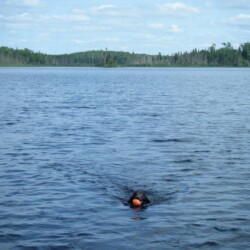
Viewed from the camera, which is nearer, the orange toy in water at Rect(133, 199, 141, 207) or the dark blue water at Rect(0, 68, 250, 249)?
the dark blue water at Rect(0, 68, 250, 249)

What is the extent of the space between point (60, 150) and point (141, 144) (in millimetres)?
4278

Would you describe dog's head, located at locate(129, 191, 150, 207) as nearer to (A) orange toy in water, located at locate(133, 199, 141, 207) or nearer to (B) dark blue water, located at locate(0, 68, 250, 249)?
(A) orange toy in water, located at locate(133, 199, 141, 207)

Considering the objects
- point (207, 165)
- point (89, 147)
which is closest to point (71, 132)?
point (89, 147)

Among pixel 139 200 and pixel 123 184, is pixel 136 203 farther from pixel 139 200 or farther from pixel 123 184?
pixel 123 184

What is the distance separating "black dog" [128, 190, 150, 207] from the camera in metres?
14.5

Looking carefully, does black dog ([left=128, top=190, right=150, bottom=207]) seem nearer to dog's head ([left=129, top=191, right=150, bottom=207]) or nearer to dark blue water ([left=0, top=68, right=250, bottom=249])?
dog's head ([left=129, top=191, right=150, bottom=207])

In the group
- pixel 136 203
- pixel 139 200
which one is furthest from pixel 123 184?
pixel 136 203

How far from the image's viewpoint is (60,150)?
77.9ft

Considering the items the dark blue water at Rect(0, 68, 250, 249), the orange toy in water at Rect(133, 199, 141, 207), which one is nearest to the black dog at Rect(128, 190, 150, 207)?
the orange toy in water at Rect(133, 199, 141, 207)

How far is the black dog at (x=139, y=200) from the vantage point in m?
14.5

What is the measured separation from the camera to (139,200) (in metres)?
14.6

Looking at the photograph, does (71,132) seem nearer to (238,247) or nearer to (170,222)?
(170,222)

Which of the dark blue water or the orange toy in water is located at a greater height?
the orange toy in water

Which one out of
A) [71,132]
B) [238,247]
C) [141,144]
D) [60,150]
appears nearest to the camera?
[238,247]
